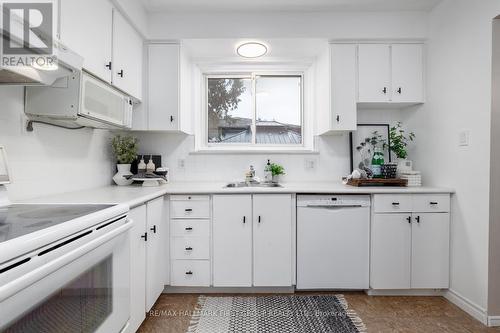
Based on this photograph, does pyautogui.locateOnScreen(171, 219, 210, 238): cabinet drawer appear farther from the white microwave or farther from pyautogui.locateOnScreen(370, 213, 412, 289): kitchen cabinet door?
pyautogui.locateOnScreen(370, 213, 412, 289): kitchen cabinet door

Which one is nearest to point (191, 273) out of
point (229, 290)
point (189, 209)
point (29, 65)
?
point (229, 290)

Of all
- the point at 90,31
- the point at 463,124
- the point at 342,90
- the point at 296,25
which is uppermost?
the point at 296,25

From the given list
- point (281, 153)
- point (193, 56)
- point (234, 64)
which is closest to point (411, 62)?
point (281, 153)

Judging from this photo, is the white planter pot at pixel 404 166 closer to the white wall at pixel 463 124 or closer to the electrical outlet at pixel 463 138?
the white wall at pixel 463 124

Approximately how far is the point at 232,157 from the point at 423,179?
1.89 meters

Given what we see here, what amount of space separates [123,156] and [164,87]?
29.4 inches

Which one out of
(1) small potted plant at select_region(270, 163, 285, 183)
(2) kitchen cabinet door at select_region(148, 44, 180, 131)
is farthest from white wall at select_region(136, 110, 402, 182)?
(2) kitchen cabinet door at select_region(148, 44, 180, 131)

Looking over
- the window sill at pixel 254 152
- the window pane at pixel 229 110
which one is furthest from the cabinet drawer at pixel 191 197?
the window pane at pixel 229 110

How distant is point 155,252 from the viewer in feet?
6.68

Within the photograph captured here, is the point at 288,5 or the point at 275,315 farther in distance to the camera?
the point at 288,5

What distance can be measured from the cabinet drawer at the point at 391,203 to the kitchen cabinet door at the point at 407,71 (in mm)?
968

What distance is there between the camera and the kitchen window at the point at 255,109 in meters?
3.13

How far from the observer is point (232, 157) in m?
2.96

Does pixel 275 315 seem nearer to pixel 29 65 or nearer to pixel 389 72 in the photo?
pixel 29 65
